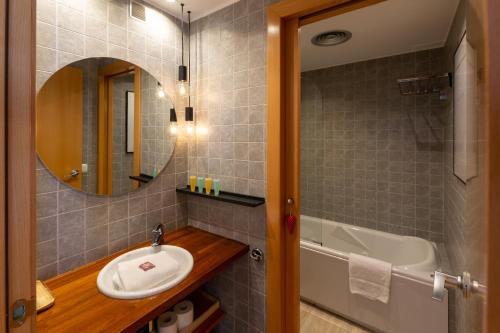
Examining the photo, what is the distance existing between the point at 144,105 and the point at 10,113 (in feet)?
3.74

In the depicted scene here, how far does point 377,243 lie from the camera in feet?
8.28

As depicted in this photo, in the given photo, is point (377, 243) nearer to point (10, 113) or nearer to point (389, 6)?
point (389, 6)

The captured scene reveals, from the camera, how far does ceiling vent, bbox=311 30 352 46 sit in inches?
77.8

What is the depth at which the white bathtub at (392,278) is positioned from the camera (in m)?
1.61

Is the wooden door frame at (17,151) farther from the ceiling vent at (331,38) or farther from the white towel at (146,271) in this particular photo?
the ceiling vent at (331,38)

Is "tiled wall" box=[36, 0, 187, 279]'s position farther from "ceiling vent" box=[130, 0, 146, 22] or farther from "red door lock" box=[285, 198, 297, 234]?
"red door lock" box=[285, 198, 297, 234]

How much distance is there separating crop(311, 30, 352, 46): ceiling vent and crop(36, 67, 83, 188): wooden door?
1.87 meters

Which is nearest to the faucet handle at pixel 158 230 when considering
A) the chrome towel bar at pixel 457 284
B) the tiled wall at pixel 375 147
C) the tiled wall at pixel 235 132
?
the tiled wall at pixel 235 132

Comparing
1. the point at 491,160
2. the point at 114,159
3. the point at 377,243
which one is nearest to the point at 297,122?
the point at 491,160

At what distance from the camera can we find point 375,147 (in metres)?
2.56

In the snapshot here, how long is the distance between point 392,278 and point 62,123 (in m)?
2.34

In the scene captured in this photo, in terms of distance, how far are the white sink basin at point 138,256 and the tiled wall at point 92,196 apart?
132mm

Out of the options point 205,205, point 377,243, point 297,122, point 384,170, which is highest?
point 297,122

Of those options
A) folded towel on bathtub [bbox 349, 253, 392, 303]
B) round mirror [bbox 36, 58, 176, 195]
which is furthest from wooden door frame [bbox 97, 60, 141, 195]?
folded towel on bathtub [bbox 349, 253, 392, 303]
